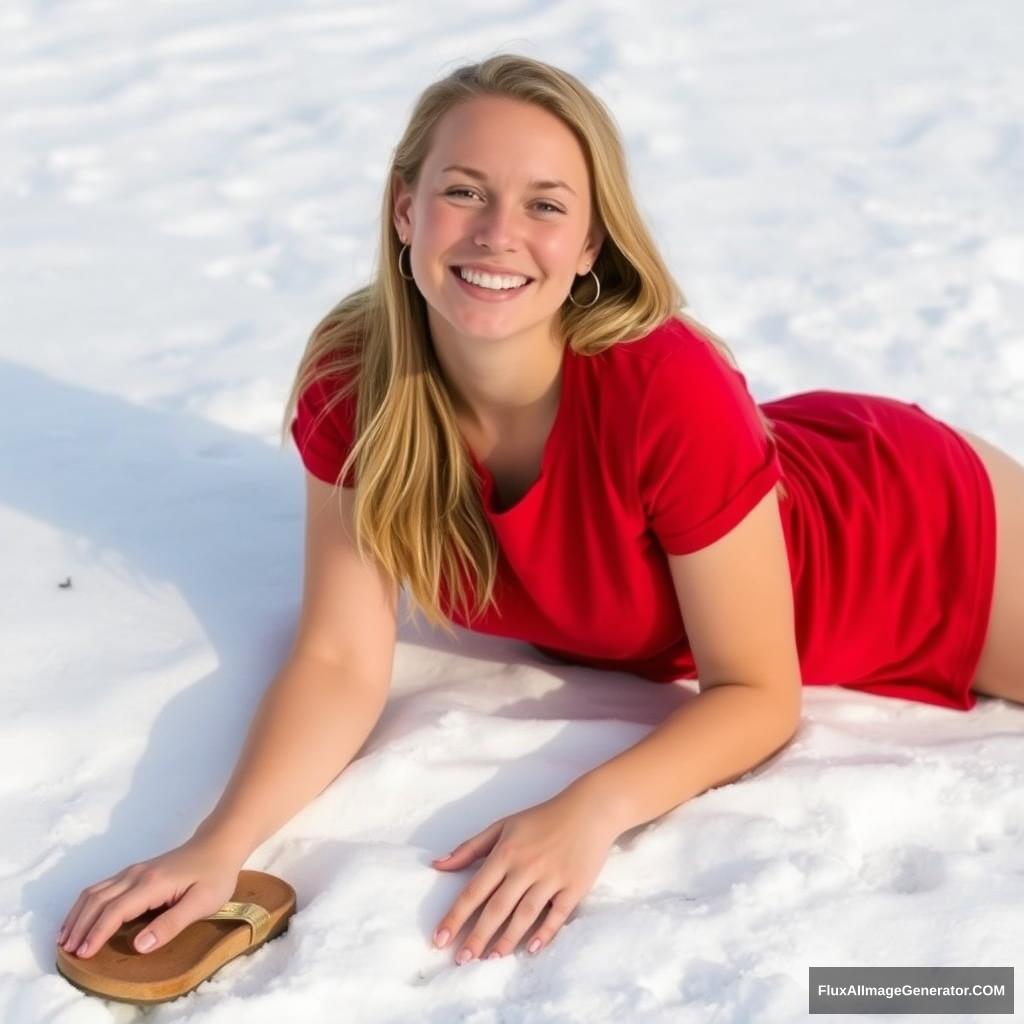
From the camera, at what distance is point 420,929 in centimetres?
206

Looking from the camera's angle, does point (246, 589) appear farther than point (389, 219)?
Yes

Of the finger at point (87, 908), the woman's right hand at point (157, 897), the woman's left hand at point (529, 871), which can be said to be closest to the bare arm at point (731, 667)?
the woman's left hand at point (529, 871)

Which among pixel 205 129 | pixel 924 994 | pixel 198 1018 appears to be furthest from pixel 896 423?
pixel 205 129

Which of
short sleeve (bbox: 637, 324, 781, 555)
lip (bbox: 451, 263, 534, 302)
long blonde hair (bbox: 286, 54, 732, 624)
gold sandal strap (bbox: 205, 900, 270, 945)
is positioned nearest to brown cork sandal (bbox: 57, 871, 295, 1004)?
gold sandal strap (bbox: 205, 900, 270, 945)

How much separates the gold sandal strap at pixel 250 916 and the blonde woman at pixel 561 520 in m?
0.03

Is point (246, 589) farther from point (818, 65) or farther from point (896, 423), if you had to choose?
point (818, 65)

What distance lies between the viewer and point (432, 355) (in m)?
2.48

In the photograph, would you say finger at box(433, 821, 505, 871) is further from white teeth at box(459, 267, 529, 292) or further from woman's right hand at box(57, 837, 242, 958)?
white teeth at box(459, 267, 529, 292)

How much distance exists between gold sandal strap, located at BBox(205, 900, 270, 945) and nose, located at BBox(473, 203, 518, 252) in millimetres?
924

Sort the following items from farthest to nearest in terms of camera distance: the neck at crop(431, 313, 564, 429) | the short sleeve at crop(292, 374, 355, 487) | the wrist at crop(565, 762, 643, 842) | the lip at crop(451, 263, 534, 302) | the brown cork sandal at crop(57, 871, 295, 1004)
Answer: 1. the short sleeve at crop(292, 374, 355, 487)
2. the neck at crop(431, 313, 564, 429)
3. the lip at crop(451, 263, 534, 302)
4. the wrist at crop(565, 762, 643, 842)
5. the brown cork sandal at crop(57, 871, 295, 1004)

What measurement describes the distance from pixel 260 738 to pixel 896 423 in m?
1.18

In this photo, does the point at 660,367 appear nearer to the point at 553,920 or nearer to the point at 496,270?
the point at 496,270

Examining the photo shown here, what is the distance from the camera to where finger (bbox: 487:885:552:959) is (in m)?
2.00

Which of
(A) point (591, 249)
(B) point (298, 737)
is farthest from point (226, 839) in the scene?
(A) point (591, 249)
